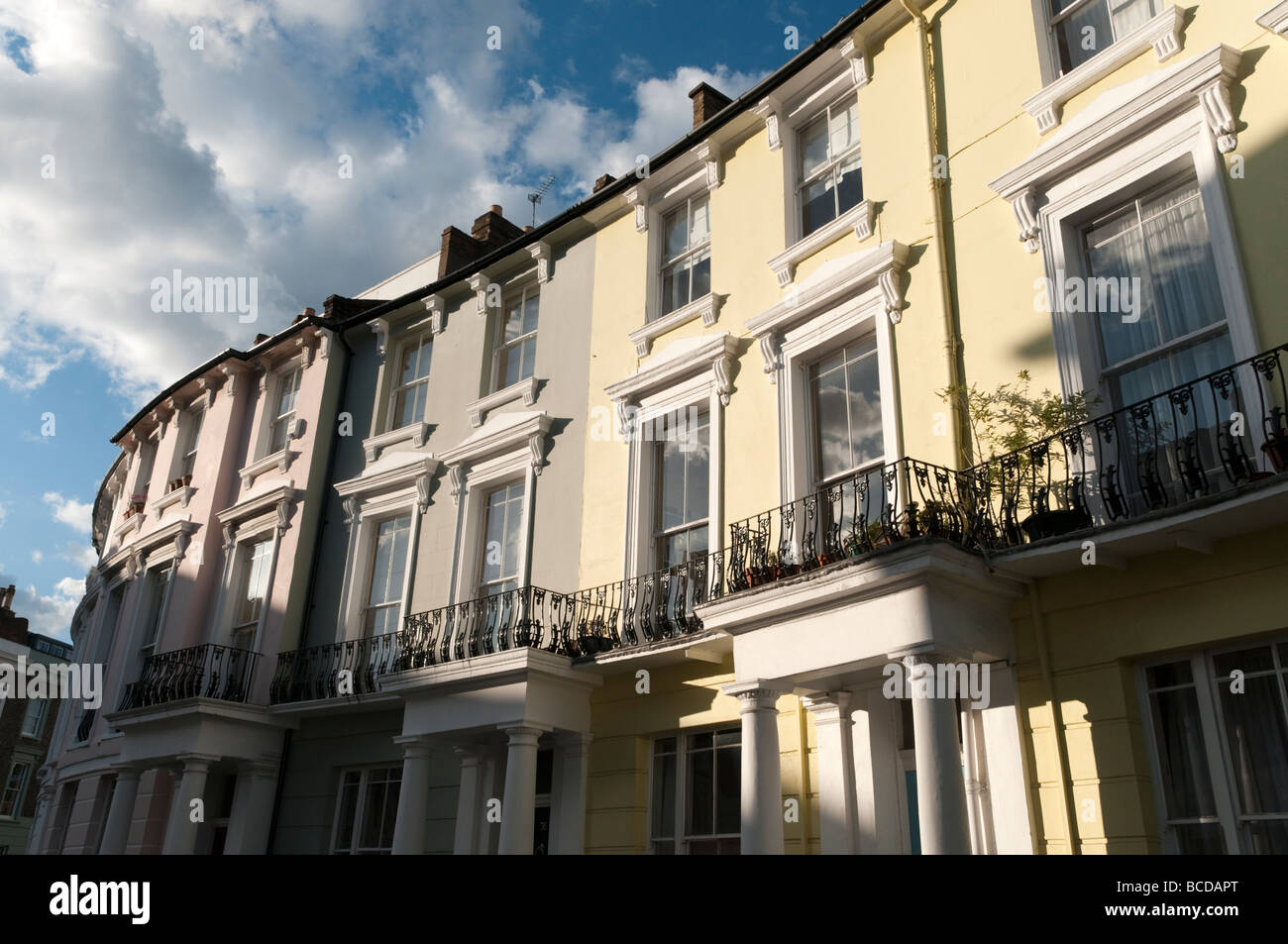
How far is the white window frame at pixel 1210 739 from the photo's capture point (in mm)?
6293

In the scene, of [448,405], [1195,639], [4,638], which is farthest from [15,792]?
[1195,639]

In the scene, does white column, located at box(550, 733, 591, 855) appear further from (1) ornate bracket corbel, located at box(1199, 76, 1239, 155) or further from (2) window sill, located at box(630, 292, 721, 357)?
(1) ornate bracket corbel, located at box(1199, 76, 1239, 155)

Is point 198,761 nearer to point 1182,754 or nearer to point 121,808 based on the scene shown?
point 121,808

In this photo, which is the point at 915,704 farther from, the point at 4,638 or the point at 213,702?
the point at 4,638

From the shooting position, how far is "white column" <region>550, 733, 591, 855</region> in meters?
10.2

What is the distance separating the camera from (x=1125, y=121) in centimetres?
775

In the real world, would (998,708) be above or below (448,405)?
below

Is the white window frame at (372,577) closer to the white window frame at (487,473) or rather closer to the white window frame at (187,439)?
the white window frame at (487,473)

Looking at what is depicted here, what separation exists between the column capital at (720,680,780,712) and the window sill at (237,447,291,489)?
10270 mm

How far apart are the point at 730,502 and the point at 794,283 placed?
8.10 ft

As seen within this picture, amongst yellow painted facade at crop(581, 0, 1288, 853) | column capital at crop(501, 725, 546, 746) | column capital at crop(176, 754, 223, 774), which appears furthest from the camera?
column capital at crop(176, 754, 223, 774)

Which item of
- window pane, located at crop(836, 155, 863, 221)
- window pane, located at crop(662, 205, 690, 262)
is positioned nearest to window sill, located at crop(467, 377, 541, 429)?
window pane, located at crop(662, 205, 690, 262)

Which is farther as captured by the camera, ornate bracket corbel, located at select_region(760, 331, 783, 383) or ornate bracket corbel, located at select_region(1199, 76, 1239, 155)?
ornate bracket corbel, located at select_region(760, 331, 783, 383)
